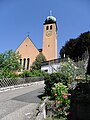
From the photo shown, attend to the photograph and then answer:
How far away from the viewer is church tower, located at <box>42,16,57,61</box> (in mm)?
70438

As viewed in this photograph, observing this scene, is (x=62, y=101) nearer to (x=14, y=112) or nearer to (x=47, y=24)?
(x=14, y=112)

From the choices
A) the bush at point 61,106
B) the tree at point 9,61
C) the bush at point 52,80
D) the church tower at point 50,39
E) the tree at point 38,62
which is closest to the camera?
the bush at point 61,106

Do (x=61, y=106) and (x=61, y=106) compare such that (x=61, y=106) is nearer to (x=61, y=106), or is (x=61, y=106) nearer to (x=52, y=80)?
(x=61, y=106)

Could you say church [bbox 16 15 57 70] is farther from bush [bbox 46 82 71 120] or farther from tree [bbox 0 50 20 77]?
bush [bbox 46 82 71 120]

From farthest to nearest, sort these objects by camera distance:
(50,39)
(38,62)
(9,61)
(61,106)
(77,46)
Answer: (50,39) < (38,62) < (77,46) < (9,61) < (61,106)

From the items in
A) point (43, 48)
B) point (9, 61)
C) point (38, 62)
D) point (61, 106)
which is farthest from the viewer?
point (43, 48)

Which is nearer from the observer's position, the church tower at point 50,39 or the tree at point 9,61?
the tree at point 9,61

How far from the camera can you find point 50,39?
243ft

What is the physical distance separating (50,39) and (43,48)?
13.4 ft

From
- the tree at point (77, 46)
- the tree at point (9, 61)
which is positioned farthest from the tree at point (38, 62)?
the tree at point (9, 61)

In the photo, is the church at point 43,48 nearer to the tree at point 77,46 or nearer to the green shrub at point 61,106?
the tree at point 77,46

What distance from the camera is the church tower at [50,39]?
70438mm

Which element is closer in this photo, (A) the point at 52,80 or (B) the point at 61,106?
(B) the point at 61,106

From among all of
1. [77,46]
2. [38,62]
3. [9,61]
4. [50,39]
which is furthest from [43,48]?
[9,61]
